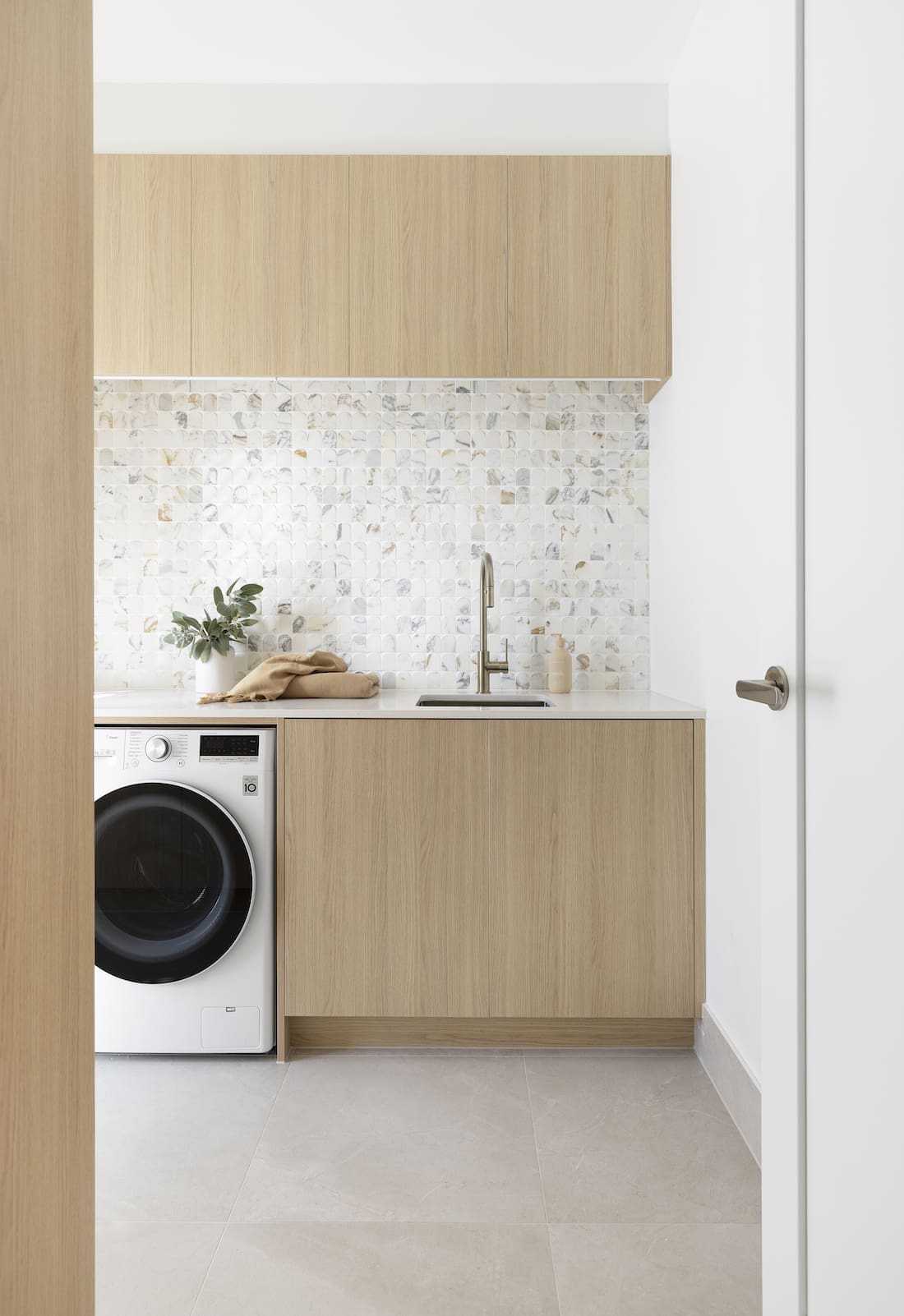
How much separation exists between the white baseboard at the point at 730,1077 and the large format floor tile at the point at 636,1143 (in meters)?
0.02

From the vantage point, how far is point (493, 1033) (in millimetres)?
2383

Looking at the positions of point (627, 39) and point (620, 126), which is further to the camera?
point (620, 126)

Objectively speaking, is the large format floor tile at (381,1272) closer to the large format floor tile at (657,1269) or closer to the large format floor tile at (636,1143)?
the large format floor tile at (657,1269)

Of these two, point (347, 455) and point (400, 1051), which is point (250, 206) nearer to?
point (347, 455)

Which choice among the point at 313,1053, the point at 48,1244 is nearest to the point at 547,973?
the point at 313,1053

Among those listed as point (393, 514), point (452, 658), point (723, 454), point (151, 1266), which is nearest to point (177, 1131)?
point (151, 1266)

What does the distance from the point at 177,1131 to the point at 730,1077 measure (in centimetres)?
128

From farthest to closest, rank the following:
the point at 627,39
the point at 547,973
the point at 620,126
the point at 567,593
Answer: the point at 567,593 → the point at 620,126 → the point at 627,39 → the point at 547,973

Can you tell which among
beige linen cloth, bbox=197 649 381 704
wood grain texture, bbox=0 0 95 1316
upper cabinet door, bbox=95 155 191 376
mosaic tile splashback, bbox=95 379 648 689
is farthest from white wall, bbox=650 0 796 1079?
upper cabinet door, bbox=95 155 191 376

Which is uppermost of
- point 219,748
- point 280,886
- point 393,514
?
point 393,514

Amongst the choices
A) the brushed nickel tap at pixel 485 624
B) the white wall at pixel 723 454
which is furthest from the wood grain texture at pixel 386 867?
the white wall at pixel 723 454

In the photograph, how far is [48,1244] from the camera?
800mm

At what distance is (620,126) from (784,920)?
2586 mm

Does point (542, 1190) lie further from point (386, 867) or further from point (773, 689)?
point (773, 689)
